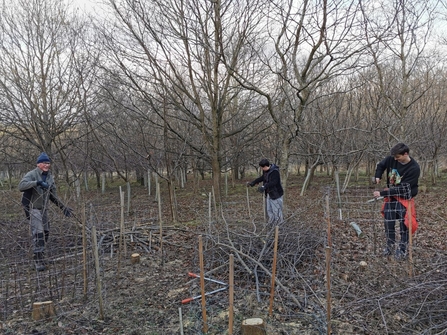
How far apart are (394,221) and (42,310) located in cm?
396

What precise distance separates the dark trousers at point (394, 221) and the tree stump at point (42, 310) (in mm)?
3749

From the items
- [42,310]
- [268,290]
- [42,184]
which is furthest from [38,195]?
[268,290]

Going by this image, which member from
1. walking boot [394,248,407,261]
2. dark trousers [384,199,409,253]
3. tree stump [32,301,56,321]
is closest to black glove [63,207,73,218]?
tree stump [32,301,56,321]

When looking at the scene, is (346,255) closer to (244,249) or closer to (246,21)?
(244,249)

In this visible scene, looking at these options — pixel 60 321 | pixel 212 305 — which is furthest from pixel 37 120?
pixel 212 305

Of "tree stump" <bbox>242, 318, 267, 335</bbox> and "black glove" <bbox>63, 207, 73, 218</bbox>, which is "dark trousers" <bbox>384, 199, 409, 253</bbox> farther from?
"black glove" <bbox>63, 207, 73, 218</bbox>

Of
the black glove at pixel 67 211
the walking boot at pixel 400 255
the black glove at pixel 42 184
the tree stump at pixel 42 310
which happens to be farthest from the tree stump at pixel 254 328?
the black glove at pixel 42 184

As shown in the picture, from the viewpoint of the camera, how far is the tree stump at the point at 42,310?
3.20 m

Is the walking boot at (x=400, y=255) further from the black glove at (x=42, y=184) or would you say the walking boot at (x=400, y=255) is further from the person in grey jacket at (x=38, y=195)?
the black glove at (x=42, y=184)

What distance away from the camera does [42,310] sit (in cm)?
321

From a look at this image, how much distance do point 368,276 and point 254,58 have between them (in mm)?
6367

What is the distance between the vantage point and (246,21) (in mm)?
7418

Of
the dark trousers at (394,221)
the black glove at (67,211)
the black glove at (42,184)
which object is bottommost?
the dark trousers at (394,221)

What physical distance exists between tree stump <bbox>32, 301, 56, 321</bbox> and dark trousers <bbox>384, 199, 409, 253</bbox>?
3749 mm
